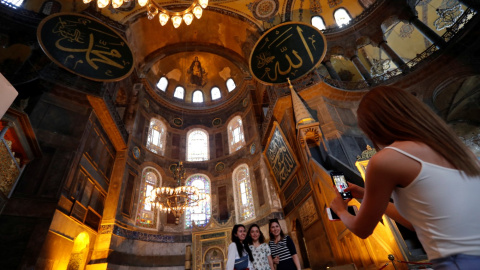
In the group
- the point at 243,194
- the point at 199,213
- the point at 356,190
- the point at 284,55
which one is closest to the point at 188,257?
the point at 199,213

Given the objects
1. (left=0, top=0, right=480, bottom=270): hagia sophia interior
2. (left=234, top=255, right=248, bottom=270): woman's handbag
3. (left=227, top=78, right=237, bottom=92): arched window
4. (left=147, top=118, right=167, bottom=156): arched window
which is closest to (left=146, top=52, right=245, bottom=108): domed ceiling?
(left=227, top=78, right=237, bottom=92): arched window

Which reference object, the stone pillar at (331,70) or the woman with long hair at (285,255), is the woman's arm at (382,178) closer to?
the woman with long hair at (285,255)

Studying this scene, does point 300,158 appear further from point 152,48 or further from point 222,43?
point 152,48

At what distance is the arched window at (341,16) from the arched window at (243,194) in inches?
385

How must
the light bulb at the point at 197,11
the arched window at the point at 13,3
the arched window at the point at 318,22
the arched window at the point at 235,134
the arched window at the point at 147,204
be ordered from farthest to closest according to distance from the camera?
the arched window at the point at 235,134 → the arched window at the point at 318,22 → the arched window at the point at 147,204 → the arched window at the point at 13,3 → the light bulb at the point at 197,11

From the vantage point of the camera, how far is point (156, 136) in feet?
45.9

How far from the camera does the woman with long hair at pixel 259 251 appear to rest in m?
3.36

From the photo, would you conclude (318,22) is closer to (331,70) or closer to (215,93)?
(331,70)

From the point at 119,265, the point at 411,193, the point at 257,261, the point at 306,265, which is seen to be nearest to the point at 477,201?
the point at 411,193

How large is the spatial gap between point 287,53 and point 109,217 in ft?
33.9

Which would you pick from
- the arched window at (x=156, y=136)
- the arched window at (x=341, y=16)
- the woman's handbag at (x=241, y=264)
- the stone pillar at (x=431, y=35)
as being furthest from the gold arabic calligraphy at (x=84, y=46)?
the stone pillar at (x=431, y=35)

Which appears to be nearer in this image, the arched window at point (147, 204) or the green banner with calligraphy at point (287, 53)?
Result: the green banner with calligraphy at point (287, 53)

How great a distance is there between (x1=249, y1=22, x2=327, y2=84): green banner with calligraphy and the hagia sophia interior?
2.4 inches

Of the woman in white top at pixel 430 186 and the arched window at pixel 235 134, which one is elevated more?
the arched window at pixel 235 134
